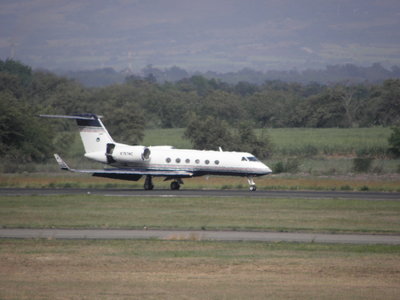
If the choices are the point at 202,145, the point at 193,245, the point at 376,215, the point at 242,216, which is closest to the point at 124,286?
the point at 193,245

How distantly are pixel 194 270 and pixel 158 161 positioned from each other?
946 inches

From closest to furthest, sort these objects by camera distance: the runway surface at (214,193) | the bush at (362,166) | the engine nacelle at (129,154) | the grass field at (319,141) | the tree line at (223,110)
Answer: the runway surface at (214,193) → the engine nacelle at (129,154) → the bush at (362,166) → the grass field at (319,141) → the tree line at (223,110)

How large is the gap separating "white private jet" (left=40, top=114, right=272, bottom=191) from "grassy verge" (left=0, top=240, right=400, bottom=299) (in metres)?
18.6

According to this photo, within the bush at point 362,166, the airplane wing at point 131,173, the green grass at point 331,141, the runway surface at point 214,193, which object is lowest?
the green grass at point 331,141

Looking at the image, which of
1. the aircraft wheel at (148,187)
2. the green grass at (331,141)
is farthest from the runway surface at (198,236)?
the green grass at (331,141)

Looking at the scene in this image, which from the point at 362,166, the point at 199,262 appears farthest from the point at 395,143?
the point at 199,262

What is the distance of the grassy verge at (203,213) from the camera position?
26281mm

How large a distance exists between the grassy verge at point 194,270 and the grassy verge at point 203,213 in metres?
4.20

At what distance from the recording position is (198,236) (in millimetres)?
23469

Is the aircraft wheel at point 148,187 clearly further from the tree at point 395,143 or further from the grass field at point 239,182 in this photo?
the tree at point 395,143

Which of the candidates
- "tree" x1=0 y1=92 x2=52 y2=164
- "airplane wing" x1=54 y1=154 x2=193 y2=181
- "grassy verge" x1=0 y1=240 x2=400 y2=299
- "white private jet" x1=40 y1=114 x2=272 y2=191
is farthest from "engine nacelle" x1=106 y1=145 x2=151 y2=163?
"grassy verge" x1=0 y1=240 x2=400 y2=299

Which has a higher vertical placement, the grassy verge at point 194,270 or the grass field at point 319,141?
the grassy verge at point 194,270

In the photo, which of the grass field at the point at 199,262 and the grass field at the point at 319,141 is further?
the grass field at the point at 319,141

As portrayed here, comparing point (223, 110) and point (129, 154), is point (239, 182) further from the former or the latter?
point (223, 110)
